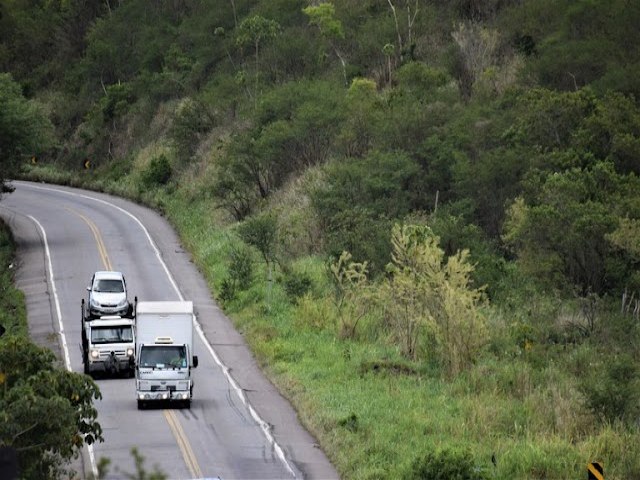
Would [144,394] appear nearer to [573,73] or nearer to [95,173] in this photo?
[573,73]

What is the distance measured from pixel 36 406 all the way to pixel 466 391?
16262 millimetres

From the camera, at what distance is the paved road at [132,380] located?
29.0m

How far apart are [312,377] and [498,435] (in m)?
8.81

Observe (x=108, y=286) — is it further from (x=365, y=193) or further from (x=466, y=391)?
(x=466, y=391)

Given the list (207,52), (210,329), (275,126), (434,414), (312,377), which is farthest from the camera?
(207,52)

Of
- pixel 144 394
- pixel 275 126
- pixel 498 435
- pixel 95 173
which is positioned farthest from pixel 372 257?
pixel 95 173

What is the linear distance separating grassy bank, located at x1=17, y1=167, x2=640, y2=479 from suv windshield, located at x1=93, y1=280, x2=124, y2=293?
490 cm

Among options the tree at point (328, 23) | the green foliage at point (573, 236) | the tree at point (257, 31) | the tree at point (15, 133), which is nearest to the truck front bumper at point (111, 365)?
the green foliage at point (573, 236)

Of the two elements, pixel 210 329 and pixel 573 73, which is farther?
pixel 573 73

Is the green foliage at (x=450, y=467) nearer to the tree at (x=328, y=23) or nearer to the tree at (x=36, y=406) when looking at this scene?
the tree at (x=36, y=406)

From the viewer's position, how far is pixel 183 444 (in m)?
30.0

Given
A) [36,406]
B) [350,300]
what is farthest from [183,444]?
[350,300]

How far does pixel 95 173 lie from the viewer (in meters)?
94.2

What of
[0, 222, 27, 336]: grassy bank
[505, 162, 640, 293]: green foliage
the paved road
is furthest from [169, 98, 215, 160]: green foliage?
[505, 162, 640, 293]: green foliage
